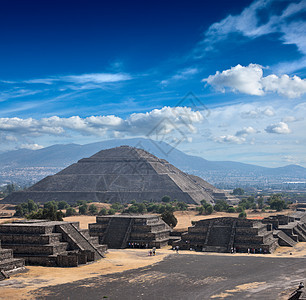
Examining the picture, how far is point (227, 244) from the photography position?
179 ft

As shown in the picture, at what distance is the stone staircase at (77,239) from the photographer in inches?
1849

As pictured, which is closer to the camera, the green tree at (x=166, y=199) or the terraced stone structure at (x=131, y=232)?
the terraced stone structure at (x=131, y=232)

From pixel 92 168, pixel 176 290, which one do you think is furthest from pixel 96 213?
pixel 176 290

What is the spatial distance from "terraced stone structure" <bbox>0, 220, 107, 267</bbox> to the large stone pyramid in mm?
103374

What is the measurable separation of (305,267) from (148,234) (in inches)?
878

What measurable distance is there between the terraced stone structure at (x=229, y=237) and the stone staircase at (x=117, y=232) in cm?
749

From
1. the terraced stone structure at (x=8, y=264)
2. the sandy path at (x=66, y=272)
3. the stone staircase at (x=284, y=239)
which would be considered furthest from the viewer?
the stone staircase at (x=284, y=239)

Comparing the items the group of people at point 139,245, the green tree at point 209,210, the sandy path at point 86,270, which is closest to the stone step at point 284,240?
the sandy path at point 86,270

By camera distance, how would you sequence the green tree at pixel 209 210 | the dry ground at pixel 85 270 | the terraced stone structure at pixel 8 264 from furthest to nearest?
the green tree at pixel 209 210 → the terraced stone structure at pixel 8 264 → the dry ground at pixel 85 270

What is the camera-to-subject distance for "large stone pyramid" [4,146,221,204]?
15650 cm

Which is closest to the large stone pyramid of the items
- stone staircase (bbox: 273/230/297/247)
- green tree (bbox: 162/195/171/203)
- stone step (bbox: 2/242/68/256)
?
green tree (bbox: 162/195/171/203)

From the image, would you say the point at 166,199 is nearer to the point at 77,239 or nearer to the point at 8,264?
the point at 77,239

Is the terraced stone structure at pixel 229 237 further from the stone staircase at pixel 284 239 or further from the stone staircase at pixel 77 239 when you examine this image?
the stone staircase at pixel 77 239

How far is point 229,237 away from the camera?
183 ft
